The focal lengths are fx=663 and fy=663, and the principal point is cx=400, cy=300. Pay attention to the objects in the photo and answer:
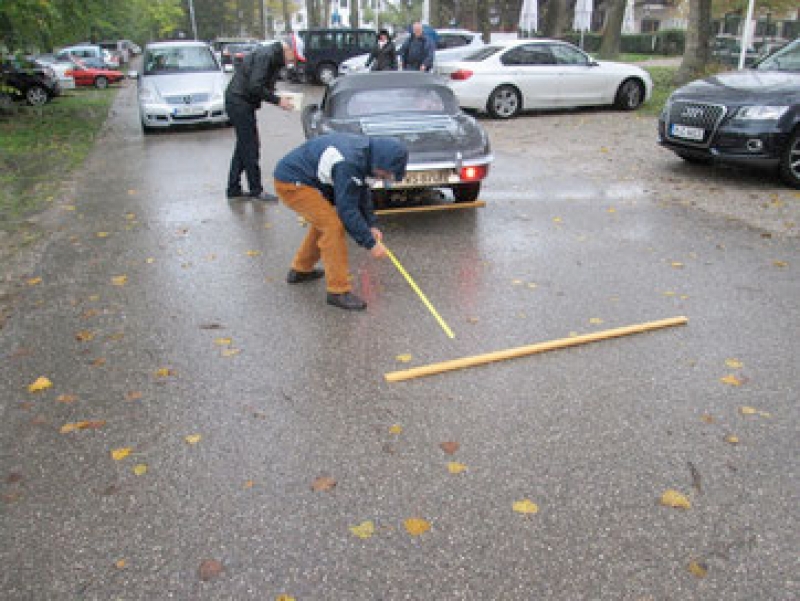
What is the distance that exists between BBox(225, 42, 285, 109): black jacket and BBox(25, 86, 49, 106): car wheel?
48.4ft

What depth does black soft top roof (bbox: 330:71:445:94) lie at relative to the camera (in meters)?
7.68

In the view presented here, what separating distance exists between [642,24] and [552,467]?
72.6m

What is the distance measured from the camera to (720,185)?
859 cm

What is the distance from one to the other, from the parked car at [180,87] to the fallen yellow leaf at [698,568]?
42.5ft

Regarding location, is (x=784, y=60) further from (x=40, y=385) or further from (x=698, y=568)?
(x=40, y=385)

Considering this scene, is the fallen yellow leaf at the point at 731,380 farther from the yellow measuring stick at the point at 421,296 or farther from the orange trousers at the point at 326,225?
the orange trousers at the point at 326,225

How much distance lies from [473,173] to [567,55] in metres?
8.94

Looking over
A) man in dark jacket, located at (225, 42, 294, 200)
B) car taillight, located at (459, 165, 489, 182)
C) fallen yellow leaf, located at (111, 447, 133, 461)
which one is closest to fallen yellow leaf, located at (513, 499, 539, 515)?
fallen yellow leaf, located at (111, 447, 133, 461)

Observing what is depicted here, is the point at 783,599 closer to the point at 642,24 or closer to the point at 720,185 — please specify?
the point at 720,185

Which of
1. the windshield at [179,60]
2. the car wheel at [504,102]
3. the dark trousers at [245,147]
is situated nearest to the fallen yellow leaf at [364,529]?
the dark trousers at [245,147]

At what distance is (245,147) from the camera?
26.0 ft

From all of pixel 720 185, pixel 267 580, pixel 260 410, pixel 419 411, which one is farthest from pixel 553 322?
pixel 720 185

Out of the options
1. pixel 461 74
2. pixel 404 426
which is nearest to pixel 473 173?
pixel 404 426

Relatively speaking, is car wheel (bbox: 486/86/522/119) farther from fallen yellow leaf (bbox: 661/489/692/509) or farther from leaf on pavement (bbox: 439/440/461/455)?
fallen yellow leaf (bbox: 661/489/692/509)
